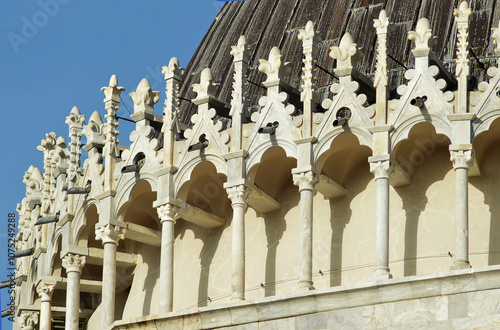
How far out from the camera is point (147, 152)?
34844 mm

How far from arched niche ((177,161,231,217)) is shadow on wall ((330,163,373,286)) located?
256 centimetres

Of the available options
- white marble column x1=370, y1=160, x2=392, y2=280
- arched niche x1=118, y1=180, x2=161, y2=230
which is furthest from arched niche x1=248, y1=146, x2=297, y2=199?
white marble column x1=370, y1=160, x2=392, y2=280

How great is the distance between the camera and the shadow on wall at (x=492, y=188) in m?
31.4

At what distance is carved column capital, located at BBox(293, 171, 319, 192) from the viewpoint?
32.1 m

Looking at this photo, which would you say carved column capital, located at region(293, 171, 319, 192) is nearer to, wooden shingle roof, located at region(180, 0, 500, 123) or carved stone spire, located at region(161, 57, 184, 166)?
wooden shingle roof, located at region(180, 0, 500, 123)

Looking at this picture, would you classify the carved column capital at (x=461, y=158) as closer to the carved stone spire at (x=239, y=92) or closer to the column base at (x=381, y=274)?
the column base at (x=381, y=274)

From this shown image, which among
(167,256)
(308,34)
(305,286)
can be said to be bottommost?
(305,286)

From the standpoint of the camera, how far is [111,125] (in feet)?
117

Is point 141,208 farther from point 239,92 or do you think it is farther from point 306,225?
point 306,225

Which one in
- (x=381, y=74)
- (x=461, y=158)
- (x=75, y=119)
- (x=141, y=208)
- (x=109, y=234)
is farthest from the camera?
(x=75, y=119)

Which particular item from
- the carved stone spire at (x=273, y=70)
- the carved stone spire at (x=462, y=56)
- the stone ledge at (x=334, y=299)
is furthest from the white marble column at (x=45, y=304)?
the carved stone spire at (x=462, y=56)

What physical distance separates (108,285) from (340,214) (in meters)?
5.01

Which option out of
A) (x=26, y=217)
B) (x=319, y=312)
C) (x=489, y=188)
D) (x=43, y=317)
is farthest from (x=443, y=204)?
(x=26, y=217)

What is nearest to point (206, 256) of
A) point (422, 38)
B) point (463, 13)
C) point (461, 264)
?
point (422, 38)
